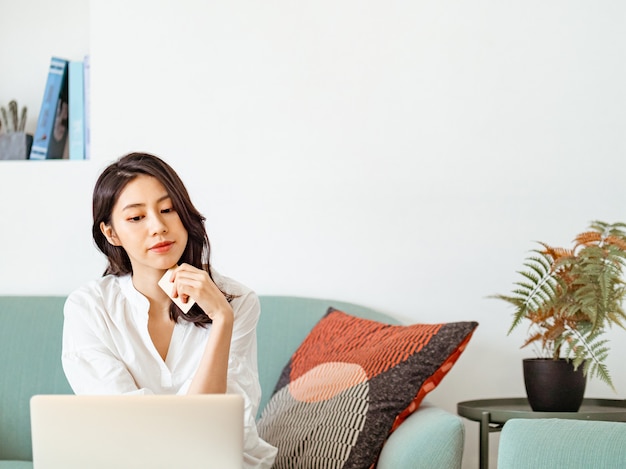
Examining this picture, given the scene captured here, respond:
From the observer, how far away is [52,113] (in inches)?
115

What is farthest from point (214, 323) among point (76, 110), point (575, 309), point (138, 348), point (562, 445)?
point (76, 110)

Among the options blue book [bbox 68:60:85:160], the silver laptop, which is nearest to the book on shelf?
blue book [bbox 68:60:85:160]

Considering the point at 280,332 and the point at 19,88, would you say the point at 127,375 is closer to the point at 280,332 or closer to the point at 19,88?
the point at 280,332

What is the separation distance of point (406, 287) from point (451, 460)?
36.9 inches

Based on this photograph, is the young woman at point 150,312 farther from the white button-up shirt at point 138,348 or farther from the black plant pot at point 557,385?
the black plant pot at point 557,385

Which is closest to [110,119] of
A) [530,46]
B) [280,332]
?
[280,332]

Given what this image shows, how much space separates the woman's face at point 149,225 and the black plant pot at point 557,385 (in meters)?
0.95

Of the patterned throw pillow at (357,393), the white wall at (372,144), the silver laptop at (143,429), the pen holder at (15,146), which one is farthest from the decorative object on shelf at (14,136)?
the silver laptop at (143,429)

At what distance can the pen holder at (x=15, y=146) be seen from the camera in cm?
293

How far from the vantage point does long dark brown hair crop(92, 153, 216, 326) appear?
1.90 m

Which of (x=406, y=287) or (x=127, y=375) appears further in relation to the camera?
(x=406, y=287)

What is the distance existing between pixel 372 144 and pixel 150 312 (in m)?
1.03

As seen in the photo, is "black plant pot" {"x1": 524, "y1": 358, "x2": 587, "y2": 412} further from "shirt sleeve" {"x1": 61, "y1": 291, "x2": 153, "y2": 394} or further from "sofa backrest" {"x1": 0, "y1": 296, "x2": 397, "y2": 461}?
"shirt sleeve" {"x1": 61, "y1": 291, "x2": 153, "y2": 394}

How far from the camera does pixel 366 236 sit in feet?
8.90
